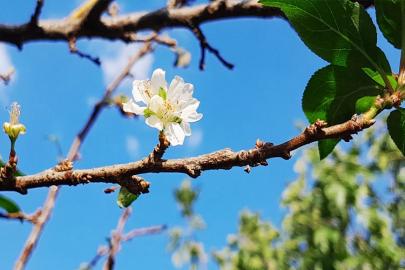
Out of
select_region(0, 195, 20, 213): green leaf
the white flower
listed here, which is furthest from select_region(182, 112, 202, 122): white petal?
select_region(0, 195, 20, 213): green leaf

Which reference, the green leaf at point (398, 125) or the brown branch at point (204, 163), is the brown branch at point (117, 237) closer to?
the brown branch at point (204, 163)

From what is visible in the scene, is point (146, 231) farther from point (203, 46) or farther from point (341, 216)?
point (341, 216)

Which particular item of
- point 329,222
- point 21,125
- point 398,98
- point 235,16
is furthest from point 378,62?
point 329,222

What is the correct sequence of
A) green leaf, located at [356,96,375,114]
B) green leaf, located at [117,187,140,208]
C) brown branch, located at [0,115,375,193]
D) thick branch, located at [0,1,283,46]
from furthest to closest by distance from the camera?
thick branch, located at [0,1,283,46]
green leaf, located at [356,96,375,114]
green leaf, located at [117,187,140,208]
brown branch, located at [0,115,375,193]

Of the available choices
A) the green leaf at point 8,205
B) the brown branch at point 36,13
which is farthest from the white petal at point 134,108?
the brown branch at point 36,13

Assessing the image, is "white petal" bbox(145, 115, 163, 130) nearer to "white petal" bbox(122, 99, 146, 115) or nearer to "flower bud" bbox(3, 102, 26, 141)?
"white petal" bbox(122, 99, 146, 115)

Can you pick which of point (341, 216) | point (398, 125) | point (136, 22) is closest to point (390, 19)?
point (398, 125)
